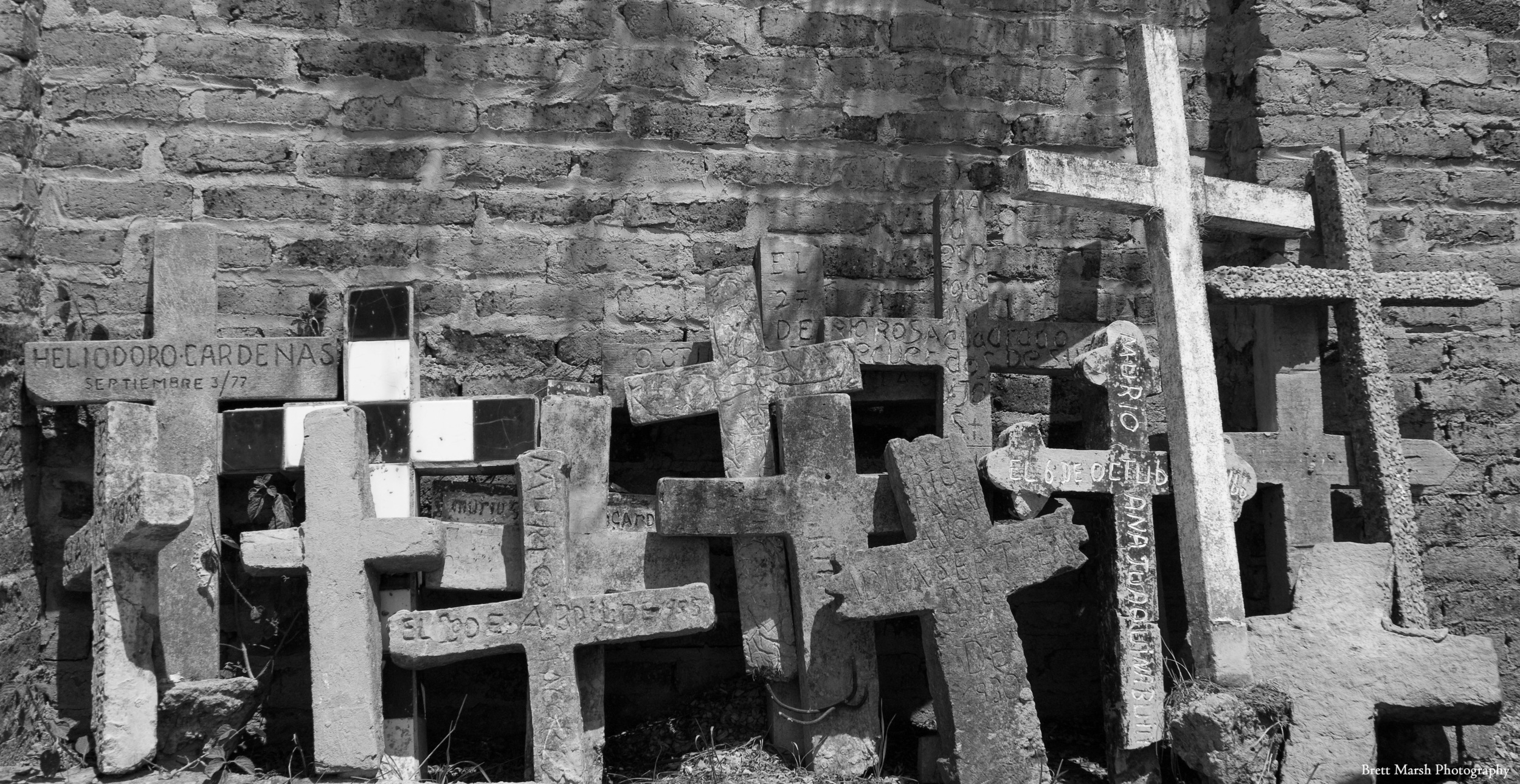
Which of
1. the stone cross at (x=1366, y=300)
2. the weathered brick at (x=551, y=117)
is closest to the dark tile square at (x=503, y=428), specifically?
the weathered brick at (x=551, y=117)

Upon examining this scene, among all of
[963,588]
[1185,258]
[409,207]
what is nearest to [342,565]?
[409,207]

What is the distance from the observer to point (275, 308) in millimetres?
3520

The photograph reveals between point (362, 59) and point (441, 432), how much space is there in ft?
3.85

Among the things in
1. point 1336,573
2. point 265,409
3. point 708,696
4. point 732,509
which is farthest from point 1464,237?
point 265,409

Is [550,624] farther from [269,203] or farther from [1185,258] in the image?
[1185,258]

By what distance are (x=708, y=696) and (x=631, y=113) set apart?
5.89 feet

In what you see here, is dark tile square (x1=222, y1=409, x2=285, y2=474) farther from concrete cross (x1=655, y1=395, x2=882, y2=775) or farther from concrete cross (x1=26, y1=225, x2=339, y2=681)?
concrete cross (x1=655, y1=395, x2=882, y2=775)

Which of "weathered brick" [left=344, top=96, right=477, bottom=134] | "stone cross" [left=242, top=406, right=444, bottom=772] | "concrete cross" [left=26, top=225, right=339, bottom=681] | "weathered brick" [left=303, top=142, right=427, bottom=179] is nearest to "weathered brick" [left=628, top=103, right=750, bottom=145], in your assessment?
"weathered brick" [left=344, top=96, right=477, bottom=134]

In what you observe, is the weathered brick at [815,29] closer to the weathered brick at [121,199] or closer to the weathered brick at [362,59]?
the weathered brick at [362,59]

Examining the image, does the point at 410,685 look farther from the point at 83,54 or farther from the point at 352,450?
the point at 83,54

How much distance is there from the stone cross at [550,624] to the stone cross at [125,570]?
2.03 ft

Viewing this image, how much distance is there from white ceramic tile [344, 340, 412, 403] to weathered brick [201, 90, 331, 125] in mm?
746

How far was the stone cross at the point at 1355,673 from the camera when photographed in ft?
10.2

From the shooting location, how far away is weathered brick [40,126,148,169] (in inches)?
135
